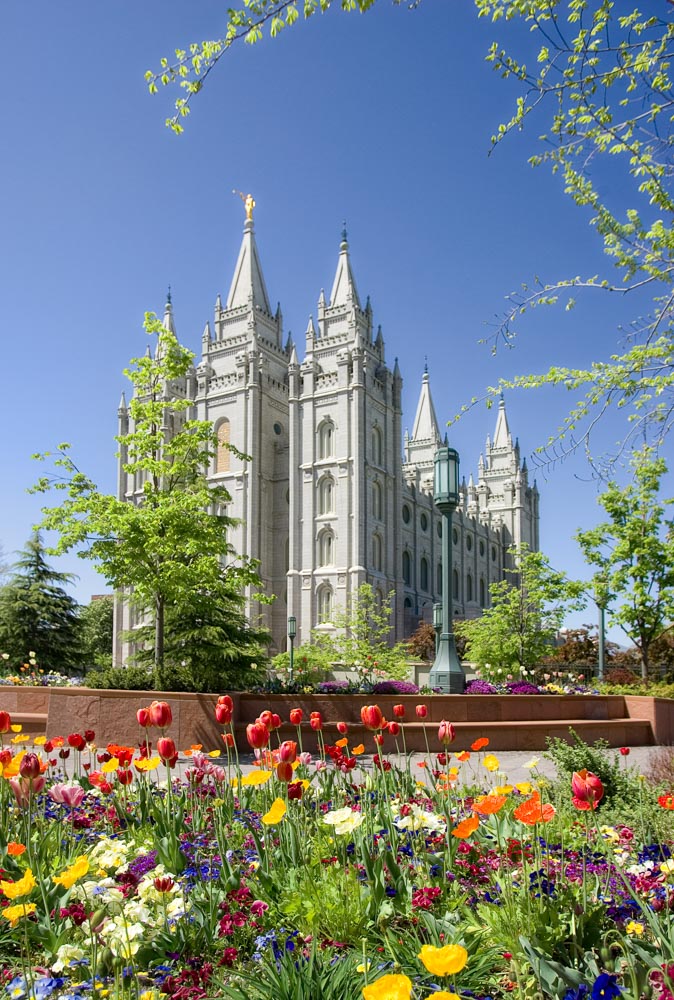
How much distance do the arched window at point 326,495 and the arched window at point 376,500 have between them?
291 cm

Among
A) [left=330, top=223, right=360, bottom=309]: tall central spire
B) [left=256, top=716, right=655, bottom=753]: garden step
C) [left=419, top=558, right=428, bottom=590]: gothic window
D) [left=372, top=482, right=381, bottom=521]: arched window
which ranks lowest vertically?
[left=256, top=716, right=655, bottom=753]: garden step

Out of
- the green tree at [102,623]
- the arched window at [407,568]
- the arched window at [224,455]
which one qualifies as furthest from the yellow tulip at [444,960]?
the arched window at [407,568]

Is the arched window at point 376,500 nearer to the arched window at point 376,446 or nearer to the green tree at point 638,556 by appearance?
the arched window at point 376,446

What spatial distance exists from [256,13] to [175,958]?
5.42 meters

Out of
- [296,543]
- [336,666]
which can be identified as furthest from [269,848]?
[296,543]

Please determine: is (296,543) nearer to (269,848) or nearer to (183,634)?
(183,634)

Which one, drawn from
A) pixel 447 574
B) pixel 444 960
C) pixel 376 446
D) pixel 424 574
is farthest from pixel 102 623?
pixel 444 960

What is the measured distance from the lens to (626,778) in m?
6.03

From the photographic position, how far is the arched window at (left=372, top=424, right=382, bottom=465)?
54.7 meters

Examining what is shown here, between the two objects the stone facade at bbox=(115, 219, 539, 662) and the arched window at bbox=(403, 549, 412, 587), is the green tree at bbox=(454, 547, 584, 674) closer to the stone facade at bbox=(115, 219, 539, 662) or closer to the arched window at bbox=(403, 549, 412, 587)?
the stone facade at bbox=(115, 219, 539, 662)

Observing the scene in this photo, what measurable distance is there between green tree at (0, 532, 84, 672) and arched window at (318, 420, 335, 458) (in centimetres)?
2198

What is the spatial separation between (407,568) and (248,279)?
2608cm

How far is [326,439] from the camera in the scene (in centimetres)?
5403

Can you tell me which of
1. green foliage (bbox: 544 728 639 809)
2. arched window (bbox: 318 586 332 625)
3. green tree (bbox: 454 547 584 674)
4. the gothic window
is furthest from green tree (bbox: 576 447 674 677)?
the gothic window
